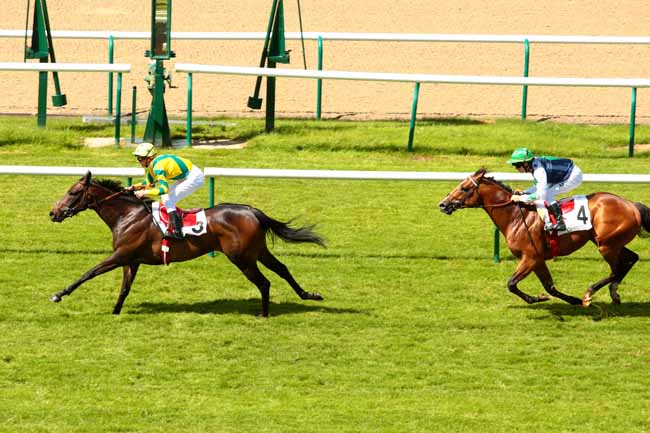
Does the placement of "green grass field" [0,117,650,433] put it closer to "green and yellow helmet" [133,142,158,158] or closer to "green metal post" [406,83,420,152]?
"green metal post" [406,83,420,152]

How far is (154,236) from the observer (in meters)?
11.8

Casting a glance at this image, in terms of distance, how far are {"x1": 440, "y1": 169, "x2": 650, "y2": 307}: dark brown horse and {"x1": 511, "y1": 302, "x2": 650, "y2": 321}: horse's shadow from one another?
0.09 meters

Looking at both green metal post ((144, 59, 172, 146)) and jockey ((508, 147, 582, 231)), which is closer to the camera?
jockey ((508, 147, 582, 231))

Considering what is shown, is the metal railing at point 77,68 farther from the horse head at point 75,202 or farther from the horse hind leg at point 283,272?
the horse hind leg at point 283,272

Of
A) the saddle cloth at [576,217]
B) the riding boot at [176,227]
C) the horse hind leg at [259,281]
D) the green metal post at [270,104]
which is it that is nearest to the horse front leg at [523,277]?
the saddle cloth at [576,217]

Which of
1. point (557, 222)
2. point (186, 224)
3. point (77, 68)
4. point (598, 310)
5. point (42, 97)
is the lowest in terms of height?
point (598, 310)

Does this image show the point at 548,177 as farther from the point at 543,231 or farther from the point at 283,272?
the point at 283,272

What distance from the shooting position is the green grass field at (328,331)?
376 inches

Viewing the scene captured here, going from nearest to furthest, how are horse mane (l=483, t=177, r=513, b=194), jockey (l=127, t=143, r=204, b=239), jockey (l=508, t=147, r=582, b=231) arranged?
jockey (l=127, t=143, r=204, b=239) → jockey (l=508, t=147, r=582, b=231) → horse mane (l=483, t=177, r=513, b=194)

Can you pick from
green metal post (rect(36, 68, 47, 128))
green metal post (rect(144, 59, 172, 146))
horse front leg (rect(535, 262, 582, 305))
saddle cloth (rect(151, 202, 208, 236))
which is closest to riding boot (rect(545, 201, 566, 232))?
horse front leg (rect(535, 262, 582, 305))

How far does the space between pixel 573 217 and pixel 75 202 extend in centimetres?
392

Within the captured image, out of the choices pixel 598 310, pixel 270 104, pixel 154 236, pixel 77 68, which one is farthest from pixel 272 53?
pixel 598 310

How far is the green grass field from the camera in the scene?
9.54 m

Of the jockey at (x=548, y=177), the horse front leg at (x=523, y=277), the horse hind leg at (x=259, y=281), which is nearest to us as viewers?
the horse hind leg at (x=259, y=281)
